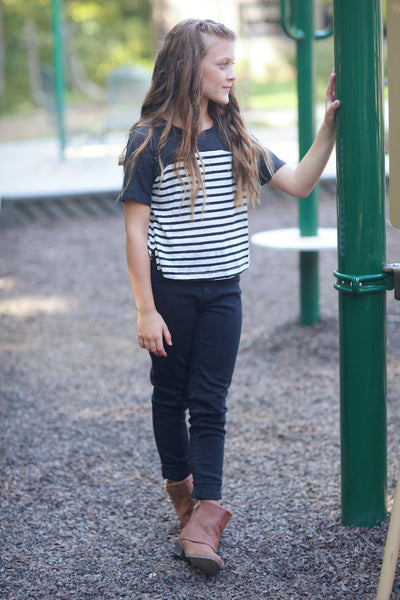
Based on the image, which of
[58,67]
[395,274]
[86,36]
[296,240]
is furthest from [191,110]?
[86,36]

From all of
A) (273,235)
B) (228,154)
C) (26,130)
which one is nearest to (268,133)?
(26,130)

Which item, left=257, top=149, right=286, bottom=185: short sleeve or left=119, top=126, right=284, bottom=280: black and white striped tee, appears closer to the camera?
left=119, top=126, right=284, bottom=280: black and white striped tee

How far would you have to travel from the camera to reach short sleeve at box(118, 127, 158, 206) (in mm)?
1976

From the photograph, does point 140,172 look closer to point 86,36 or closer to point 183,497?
point 183,497

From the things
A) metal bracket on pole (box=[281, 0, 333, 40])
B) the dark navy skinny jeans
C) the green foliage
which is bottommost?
the dark navy skinny jeans

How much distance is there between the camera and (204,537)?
208 cm

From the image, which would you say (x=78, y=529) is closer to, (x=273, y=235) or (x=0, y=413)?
(x=0, y=413)

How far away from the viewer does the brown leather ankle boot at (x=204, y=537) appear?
203 centimetres

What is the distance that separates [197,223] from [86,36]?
24.1 m

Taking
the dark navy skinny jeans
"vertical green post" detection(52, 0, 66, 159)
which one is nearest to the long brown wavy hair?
the dark navy skinny jeans

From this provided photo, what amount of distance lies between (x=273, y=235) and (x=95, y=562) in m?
2.34

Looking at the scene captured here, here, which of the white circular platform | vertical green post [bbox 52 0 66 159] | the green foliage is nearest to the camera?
the white circular platform

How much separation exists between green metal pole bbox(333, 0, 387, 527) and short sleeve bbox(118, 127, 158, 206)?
0.48m

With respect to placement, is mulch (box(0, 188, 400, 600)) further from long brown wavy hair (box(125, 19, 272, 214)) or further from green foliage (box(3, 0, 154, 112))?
green foliage (box(3, 0, 154, 112))
